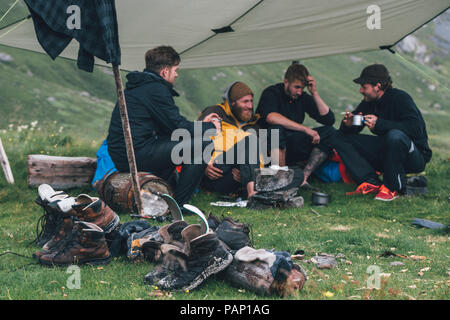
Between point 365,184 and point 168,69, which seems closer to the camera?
point 168,69

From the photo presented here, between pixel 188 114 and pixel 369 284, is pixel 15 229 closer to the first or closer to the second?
pixel 369 284

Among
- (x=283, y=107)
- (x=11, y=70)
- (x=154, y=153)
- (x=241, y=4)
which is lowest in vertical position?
(x=154, y=153)

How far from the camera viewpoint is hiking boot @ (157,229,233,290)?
288 cm

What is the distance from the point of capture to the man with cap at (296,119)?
6930 millimetres

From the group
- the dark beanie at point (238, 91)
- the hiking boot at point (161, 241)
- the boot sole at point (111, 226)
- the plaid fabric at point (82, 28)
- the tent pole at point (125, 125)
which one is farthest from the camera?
the dark beanie at point (238, 91)

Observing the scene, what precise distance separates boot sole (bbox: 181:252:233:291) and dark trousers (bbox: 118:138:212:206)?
2.76m

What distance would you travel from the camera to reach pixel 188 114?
47.7 metres

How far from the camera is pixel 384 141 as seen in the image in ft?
21.2

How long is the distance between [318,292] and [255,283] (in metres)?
0.37

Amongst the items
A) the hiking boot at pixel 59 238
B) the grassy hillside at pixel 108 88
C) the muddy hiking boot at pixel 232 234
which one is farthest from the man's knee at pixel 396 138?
the grassy hillside at pixel 108 88

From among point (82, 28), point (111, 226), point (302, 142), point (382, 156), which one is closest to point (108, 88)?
point (302, 142)

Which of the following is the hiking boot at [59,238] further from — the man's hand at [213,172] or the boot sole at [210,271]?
the man's hand at [213,172]

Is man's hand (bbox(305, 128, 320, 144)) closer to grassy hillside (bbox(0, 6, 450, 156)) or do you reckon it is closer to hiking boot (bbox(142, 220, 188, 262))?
hiking boot (bbox(142, 220, 188, 262))
